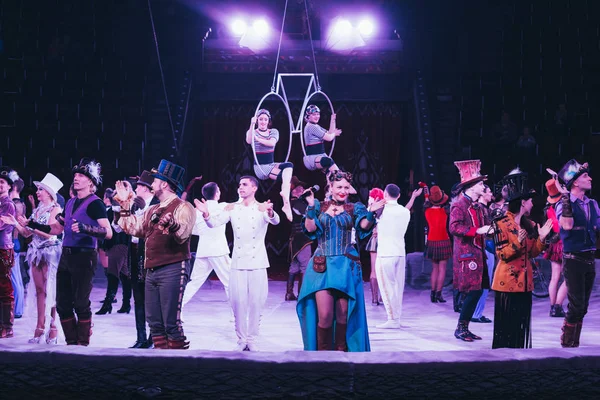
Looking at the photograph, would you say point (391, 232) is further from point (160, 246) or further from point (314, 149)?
point (160, 246)

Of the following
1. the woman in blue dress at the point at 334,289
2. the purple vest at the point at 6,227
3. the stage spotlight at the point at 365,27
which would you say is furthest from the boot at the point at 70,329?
the stage spotlight at the point at 365,27

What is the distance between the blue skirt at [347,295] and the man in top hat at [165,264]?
0.88 metres

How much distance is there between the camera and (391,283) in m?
7.29

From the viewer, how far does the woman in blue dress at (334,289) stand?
4.89 metres

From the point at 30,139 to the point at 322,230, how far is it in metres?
10.4

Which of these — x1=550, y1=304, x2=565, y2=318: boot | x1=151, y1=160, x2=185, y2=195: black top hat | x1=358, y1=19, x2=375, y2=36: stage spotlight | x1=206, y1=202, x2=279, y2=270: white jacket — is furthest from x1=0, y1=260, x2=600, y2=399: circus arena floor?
x1=358, y1=19, x2=375, y2=36: stage spotlight

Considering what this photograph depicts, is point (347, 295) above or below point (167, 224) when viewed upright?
below

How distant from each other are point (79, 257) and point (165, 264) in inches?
34.1

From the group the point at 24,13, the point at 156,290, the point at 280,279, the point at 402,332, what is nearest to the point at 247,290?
the point at 156,290

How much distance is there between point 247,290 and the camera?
A: 5961 mm

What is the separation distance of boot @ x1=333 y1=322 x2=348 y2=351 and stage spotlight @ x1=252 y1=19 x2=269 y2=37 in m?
9.17

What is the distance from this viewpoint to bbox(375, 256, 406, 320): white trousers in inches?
287

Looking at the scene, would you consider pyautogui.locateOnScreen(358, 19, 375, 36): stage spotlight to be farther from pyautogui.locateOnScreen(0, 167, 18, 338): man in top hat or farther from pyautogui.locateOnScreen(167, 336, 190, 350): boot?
pyautogui.locateOnScreen(167, 336, 190, 350): boot

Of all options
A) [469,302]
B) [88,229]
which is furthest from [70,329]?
[469,302]
